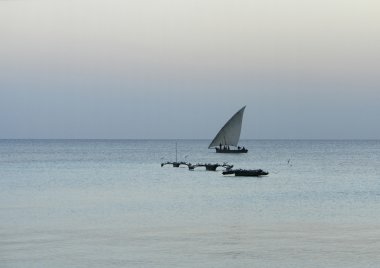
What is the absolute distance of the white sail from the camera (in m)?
122

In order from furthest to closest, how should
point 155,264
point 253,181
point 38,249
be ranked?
1. point 253,181
2. point 38,249
3. point 155,264

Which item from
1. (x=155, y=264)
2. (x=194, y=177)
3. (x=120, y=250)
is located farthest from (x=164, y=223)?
(x=194, y=177)

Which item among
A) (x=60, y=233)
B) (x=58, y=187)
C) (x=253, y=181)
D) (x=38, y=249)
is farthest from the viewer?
(x=253, y=181)

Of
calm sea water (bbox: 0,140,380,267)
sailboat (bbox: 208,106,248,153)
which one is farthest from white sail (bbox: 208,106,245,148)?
calm sea water (bbox: 0,140,380,267)

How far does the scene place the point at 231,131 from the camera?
124 m

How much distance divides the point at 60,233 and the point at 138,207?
12829mm

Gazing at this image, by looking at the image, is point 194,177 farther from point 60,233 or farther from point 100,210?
point 60,233

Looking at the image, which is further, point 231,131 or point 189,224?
point 231,131

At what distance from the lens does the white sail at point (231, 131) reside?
122188 mm

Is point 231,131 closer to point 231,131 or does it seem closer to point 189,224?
point 231,131

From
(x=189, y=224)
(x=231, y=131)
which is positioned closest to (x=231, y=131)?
(x=231, y=131)

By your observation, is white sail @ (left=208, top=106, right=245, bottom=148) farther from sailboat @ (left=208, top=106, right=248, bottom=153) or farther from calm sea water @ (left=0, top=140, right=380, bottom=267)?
calm sea water @ (left=0, top=140, right=380, bottom=267)

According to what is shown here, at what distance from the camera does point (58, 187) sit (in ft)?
217

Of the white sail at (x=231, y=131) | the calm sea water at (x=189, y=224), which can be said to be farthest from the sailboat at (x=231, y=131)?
the calm sea water at (x=189, y=224)
